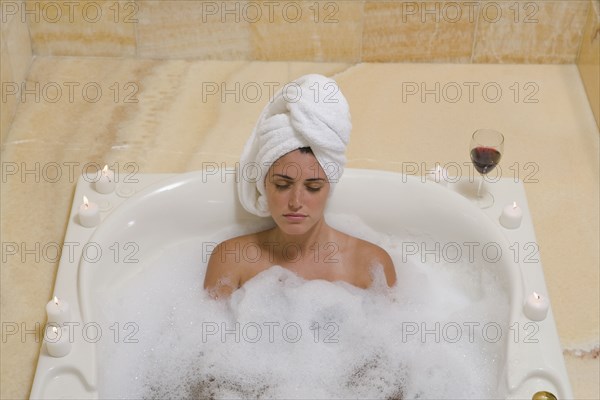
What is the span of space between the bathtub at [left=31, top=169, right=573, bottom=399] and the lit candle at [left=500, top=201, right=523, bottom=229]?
2cm

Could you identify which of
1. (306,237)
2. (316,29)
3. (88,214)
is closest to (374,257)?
(306,237)

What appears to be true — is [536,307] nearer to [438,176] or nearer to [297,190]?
[438,176]

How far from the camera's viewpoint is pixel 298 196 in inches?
85.4

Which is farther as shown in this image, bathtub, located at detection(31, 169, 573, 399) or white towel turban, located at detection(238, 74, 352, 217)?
bathtub, located at detection(31, 169, 573, 399)

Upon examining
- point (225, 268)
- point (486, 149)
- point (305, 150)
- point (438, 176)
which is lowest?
point (225, 268)

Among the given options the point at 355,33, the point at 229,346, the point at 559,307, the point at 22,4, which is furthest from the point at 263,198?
the point at 22,4

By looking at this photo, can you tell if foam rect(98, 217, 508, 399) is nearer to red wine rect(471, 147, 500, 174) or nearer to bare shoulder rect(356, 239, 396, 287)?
bare shoulder rect(356, 239, 396, 287)

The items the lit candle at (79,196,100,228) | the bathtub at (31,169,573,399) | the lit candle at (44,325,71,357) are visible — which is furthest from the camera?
the lit candle at (79,196,100,228)

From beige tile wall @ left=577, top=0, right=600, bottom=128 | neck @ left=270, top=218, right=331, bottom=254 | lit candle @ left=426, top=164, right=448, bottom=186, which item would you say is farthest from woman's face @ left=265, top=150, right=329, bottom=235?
beige tile wall @ left=577, top=0, right=600, bottom=128

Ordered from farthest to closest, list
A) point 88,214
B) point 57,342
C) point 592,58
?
point 592,58 → point 88,214 → point 57,342

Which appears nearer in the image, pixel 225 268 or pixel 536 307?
pixel 536 307

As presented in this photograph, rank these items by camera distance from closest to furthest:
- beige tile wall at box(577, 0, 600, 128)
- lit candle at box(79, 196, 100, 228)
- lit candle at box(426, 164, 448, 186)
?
lit candle at box(79, 196, 100, 228) < lit candle at box(426, 164, 448, 186) < beige tile wall at box(577, 0, 600, 128)

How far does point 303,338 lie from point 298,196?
38cm

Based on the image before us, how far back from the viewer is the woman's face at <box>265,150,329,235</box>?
7.10ft
